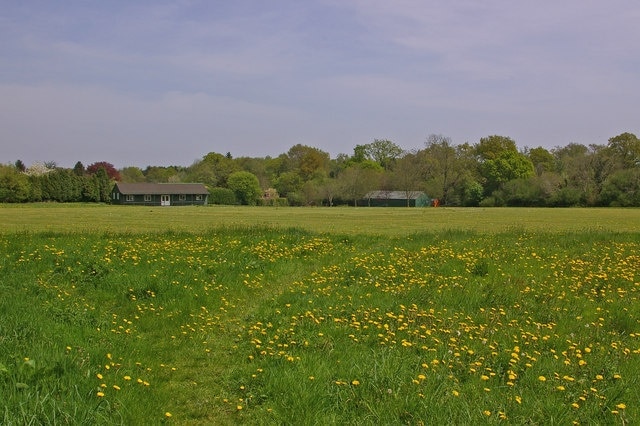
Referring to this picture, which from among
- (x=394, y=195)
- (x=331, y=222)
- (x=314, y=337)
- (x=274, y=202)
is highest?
(x=394, y=195)

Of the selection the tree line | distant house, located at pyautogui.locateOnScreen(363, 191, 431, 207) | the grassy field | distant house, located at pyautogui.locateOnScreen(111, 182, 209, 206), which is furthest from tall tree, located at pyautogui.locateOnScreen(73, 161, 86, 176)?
the grassy field

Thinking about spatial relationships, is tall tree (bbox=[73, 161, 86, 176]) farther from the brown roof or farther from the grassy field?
the grassy field

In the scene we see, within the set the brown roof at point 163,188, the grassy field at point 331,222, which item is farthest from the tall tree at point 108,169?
the grassy field at point 331,222

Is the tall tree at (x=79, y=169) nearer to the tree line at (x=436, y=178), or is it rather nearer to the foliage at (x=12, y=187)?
the tree line at (x=436, y=178)

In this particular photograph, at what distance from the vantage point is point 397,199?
124 m

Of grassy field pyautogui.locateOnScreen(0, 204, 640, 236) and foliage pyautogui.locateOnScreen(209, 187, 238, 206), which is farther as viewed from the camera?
foliage pyautogui.locateOnScreen(209, 187, 238, 206)

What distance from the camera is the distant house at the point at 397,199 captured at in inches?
4803

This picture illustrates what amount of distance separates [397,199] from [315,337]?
11755 cm

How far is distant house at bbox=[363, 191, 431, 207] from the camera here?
12200cm

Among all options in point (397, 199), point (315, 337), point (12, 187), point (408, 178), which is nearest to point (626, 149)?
point (408, 178)

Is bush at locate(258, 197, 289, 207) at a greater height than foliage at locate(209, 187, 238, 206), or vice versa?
foliage at locate(209, 187, 238, 206)

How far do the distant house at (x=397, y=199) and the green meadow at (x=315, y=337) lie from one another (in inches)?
4220

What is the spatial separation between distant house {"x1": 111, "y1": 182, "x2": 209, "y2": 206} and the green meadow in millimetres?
113722

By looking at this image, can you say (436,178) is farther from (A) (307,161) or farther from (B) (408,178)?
(A) (307,161)
